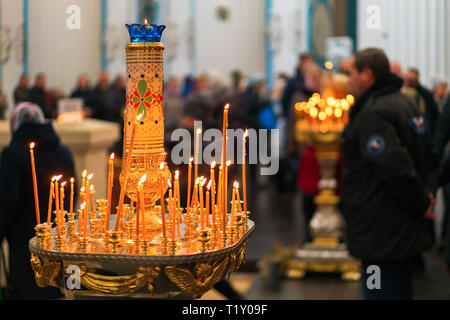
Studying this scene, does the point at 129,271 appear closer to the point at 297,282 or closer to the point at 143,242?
the point at 143,242

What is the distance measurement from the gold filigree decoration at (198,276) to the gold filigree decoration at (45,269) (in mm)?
295

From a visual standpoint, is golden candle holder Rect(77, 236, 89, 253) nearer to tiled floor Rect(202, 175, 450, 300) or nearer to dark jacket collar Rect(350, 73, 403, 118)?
tiled floor Rect(202, 175, 450, 300)

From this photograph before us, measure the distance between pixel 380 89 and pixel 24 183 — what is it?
1.72 meters

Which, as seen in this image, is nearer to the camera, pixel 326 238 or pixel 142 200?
pixel 142 200

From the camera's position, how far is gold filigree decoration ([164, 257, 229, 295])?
82.4 inches

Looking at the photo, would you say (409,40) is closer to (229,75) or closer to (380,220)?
(380,220)

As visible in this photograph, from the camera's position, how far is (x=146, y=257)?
207 centimetres

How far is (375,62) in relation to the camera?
3996mm

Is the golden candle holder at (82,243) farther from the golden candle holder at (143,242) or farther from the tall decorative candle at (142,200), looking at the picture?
the tall decorative candle at (142,200)

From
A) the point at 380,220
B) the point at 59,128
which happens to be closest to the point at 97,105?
the point at 59,128

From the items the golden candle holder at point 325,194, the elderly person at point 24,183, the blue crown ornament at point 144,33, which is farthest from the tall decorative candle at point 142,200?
the golden candle holder at point 325,194

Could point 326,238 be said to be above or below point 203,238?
below

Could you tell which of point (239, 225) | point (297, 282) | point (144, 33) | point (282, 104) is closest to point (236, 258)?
point (239, 225)

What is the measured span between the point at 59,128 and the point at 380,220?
2.94m
